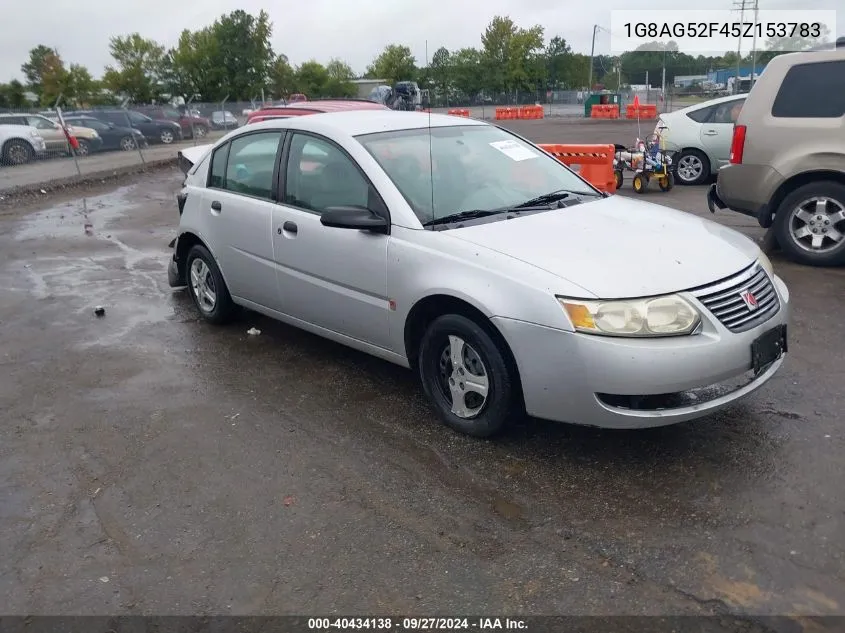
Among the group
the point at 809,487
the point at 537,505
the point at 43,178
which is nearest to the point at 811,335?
the point at 809,487

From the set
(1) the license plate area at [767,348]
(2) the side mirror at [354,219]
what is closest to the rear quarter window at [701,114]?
(1) the license plate area at [767,348]

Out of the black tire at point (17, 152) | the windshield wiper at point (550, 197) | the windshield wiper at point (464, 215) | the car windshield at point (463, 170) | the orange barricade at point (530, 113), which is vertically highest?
the car windshield at point (463, 170)

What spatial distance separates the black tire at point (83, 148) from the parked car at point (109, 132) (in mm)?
989

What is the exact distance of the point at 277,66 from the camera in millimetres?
55562

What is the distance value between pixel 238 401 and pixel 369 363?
991 mm

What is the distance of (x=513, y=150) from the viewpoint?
197 inches

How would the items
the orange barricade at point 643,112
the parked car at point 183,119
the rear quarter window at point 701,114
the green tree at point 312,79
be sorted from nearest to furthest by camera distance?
the rear quarter window at point 701,114 < the parked car at point 183,119 < the orange barricade at point 643,112 < the green tree at point 312,79

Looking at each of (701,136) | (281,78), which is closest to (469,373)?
(701,136)

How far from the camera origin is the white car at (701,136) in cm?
1273

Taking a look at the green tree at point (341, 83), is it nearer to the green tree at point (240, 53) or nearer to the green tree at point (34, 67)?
the green tree at point (240, 53)

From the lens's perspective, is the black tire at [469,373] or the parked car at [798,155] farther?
the parked car at [798,155]

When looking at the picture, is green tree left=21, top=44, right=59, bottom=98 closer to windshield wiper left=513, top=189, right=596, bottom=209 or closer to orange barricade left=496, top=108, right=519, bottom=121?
orange barricade left=496, top=108, right=519, bottom=121

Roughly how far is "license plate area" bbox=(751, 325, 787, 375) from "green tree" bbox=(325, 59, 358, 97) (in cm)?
2803

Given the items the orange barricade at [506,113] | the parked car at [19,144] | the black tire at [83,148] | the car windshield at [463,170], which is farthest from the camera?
the orange barricade at [506,113]
